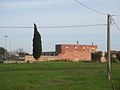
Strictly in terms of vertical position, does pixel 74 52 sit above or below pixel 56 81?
above

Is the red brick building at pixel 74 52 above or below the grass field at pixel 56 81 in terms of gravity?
above

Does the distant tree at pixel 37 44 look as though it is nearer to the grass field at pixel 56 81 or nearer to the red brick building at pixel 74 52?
the grass field at pixel 56 81

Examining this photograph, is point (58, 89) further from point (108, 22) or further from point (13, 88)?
point (108, 22)

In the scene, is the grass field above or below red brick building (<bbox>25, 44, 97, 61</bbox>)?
below

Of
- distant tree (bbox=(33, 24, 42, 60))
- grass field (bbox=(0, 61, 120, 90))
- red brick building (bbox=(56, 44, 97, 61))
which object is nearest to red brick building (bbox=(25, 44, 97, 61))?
red brick building (bbox=(56, 44, 97, 61))

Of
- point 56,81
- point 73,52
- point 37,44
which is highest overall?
point 37,44

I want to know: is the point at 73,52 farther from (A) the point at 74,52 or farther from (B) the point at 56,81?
(B) the point at 56,81

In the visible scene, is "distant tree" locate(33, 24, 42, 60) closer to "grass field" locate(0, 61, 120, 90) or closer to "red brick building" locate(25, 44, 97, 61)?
"red brick building" locate(25, 44, 97, 61)

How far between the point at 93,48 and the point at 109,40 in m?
122

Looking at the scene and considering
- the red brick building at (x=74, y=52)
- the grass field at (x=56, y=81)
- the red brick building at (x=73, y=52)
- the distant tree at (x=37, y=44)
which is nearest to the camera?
the grass field at (x=56, y=81)

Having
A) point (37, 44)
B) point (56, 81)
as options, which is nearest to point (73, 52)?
point (37, 44)

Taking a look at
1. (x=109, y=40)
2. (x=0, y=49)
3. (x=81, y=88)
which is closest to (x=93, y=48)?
(x=0, y=49)

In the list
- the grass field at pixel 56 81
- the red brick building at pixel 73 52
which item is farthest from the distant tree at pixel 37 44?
the grass field at pixel 56 81

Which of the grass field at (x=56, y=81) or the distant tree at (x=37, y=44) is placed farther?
the distant tree at (x=37, y=44)
